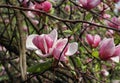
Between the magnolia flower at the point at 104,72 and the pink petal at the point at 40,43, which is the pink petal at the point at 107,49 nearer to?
the pink petal at the point at 40,43

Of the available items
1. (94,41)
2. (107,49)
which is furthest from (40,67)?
(94,41)

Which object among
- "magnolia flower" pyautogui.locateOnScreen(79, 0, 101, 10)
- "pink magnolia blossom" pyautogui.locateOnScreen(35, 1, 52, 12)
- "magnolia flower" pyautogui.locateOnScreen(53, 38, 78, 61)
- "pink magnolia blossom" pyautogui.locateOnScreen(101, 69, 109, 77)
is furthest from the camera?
"pink magnolia blossom" pyautogui.locateOnScreen(101, 69, 109, 77)

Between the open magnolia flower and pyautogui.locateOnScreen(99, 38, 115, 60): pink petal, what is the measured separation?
0.39 ft

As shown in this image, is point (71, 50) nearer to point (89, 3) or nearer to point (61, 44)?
point (61, 44)

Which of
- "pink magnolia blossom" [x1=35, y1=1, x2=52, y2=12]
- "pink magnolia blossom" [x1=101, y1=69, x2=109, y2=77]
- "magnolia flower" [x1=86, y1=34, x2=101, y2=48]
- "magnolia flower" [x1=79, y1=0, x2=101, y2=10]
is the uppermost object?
"magnolia flower" [x1=79, y1=0, x2=101, y2=10]

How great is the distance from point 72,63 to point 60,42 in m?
0.32

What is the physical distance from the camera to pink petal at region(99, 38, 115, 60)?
1266 mm

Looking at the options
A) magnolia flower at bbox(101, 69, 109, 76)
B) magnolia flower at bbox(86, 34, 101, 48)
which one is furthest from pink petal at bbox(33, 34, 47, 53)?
magnolia flower at bbox(101, 69, 109, 76)

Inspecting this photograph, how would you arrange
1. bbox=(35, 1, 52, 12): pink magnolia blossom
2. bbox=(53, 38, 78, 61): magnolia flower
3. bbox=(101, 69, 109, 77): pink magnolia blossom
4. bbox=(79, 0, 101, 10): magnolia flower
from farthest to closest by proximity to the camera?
bbox=(101, 69, 109, 77): pink magnolia blossom
bbox=(35, 1, 52, 12): pink magnolia blossom
bbox=(79, 0, 101, 10): magnolia flower
bbox=(53, 38, 78, 61): magnolia flower

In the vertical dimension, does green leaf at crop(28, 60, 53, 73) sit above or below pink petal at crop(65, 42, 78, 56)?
below

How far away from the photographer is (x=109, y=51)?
1268 mm

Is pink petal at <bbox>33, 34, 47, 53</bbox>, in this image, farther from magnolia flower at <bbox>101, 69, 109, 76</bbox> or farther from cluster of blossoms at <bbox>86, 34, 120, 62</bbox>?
magnolia flower at <bbox>101, 69, 109, 76</bbox>

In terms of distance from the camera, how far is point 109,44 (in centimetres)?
127

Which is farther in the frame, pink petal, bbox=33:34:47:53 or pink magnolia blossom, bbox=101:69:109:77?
pink magnolia blossom, bbox=101:69:109:77
